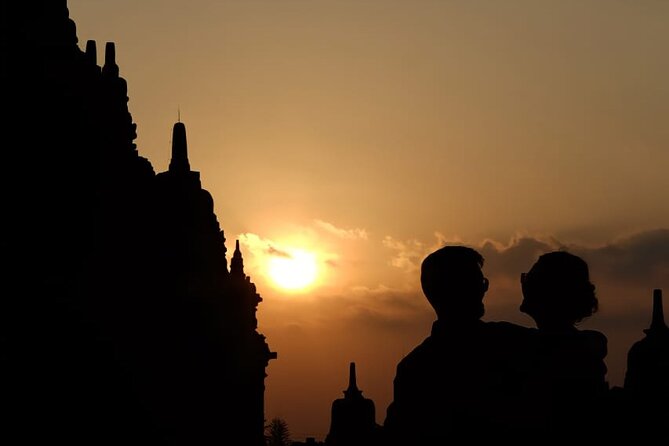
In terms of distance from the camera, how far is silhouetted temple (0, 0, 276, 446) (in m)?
16.2

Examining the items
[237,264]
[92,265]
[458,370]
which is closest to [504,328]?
[458,370]

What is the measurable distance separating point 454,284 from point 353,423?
140 centimetres

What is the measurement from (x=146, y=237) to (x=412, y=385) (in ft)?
66.8

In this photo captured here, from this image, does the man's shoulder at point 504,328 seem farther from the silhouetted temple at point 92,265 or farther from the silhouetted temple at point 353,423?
the silhouetted temple at point 92,265

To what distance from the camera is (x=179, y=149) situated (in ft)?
107

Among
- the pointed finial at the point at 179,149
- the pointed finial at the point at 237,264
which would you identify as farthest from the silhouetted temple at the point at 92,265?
the pointed finial at the point at 237,264

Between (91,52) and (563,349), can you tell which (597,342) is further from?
(91,52)

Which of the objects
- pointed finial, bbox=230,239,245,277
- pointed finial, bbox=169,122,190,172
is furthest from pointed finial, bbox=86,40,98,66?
pointed finial, bbox=230,239,245,277

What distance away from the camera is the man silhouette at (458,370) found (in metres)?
6.02

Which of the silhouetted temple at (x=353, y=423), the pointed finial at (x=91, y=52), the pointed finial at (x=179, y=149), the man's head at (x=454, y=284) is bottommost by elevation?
the silhouetted temple at (x=353, y=423)

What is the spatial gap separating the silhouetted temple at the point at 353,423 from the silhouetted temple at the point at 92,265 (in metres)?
8.41

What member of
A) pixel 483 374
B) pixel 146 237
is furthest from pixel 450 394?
pixel 146 237

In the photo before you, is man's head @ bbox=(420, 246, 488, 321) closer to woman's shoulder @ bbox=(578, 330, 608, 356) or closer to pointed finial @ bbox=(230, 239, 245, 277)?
woman's shoulder @ bbox=(578, 330, 608, 356)

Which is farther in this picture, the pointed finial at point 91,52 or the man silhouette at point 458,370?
the pointed finial at point 91,52
